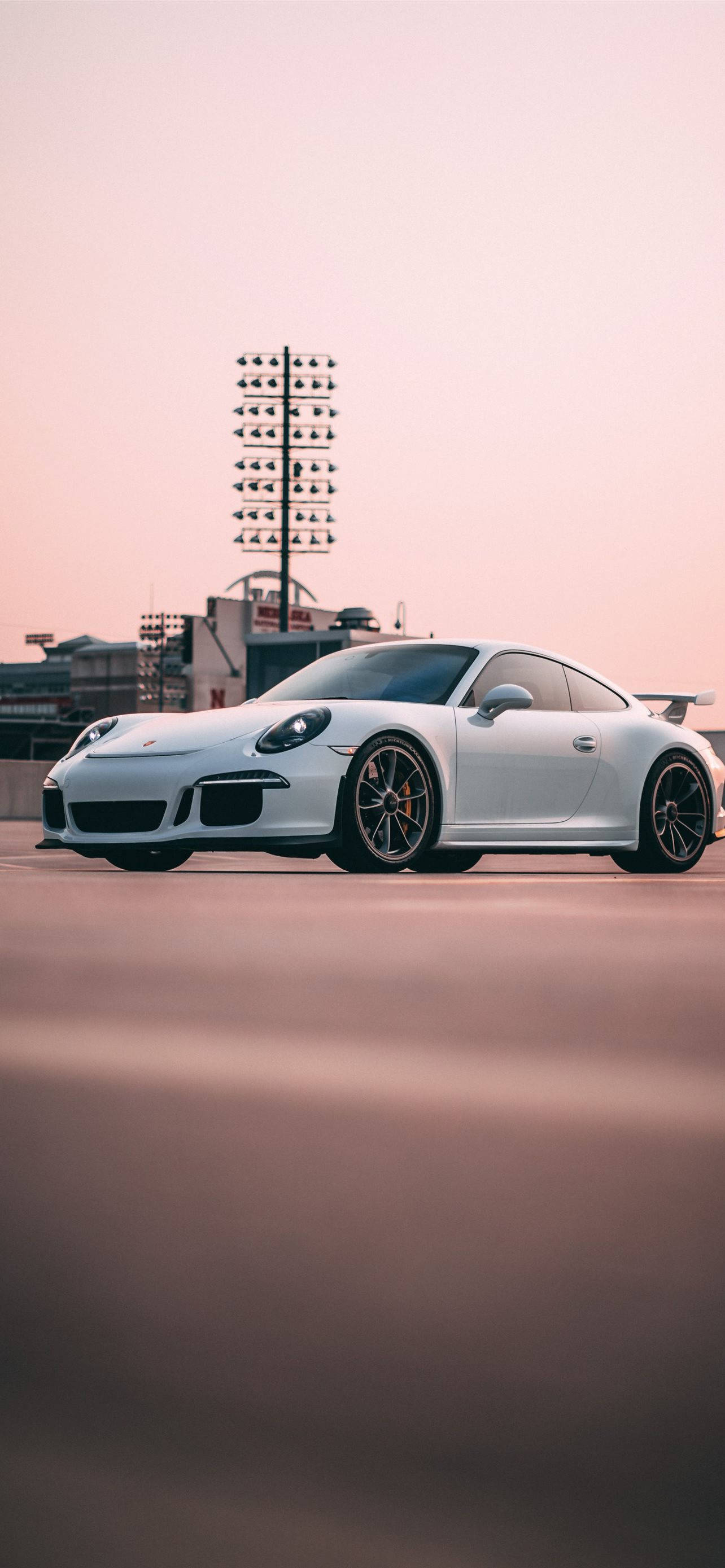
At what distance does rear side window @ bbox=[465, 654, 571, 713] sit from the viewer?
30.6 ft

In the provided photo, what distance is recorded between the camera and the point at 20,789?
25766mm

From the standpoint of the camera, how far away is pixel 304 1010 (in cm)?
377

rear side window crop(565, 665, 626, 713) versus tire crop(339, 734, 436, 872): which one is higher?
rear side window crop(565, 665, 626, 713)

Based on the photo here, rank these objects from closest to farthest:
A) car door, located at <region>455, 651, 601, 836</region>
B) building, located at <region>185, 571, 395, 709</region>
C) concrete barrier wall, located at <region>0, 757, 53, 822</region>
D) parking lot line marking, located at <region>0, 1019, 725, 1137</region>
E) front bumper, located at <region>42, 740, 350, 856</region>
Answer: parking lot line marking, located at <region>0, 1019, 725, 1137</region>, front bumper, located at <region>42, 740, 350, 856</region>, car door, located at <region>455, 651, 601, 836</region>, concrete barrier wall, located at <region>0, 757, 53, 822</region>, building, located at <region>185, 571, 395, 709</region>

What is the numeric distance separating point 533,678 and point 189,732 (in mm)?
2171

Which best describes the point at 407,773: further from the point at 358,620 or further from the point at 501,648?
the point at 358,620

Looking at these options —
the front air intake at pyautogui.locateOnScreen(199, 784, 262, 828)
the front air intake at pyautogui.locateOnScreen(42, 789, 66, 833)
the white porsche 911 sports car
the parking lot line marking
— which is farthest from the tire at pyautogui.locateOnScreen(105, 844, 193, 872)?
the parking lot line marking

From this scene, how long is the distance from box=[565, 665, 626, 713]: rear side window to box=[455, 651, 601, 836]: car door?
58 millimetres

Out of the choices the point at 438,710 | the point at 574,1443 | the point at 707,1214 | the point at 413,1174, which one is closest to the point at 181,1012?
the point at 413,1174

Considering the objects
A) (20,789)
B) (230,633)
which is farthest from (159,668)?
(20,789)

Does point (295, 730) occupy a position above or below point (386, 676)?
below

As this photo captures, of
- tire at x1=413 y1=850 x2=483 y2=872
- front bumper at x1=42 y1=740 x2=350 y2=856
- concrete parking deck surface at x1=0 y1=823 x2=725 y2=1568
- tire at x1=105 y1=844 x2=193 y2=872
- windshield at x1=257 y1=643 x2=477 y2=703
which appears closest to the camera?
concrete parking deck surface at x1=0 y1=823 x2=725 y2=1568

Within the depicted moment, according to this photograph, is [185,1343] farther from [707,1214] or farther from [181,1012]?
[181,1012]

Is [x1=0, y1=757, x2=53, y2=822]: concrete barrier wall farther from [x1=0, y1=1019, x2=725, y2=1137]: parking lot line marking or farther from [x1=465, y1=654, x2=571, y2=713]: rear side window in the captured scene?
[x1=0, y1=1019, x2=725, y2=1137]: parking lot line marking
